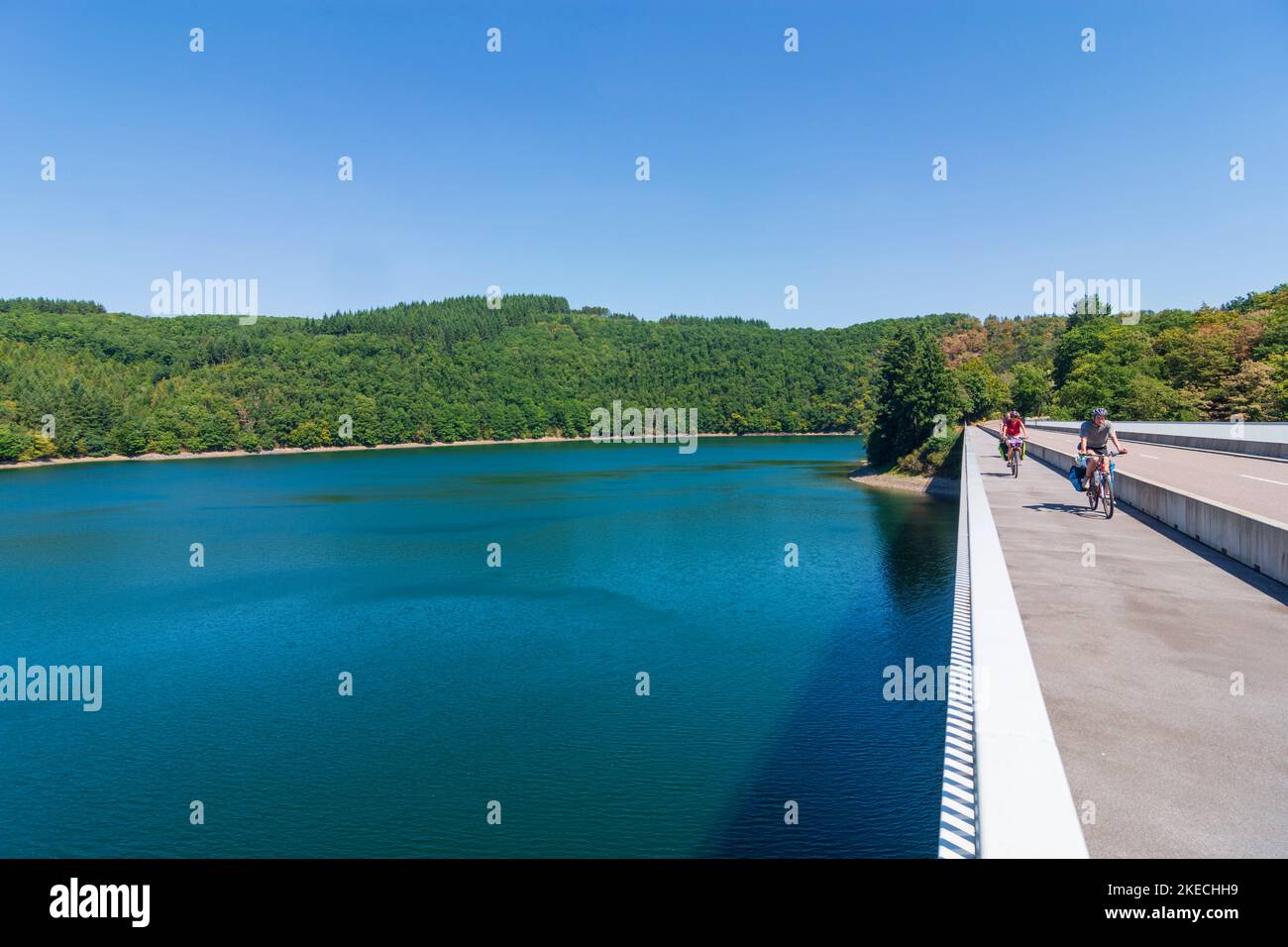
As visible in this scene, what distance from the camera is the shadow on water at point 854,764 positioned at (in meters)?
15.7

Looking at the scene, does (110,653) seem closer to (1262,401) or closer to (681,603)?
(681,603)

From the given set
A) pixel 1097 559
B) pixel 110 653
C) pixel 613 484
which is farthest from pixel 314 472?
pixel 1097 559

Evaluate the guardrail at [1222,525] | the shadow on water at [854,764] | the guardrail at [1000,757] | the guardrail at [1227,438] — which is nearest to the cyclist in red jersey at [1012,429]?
the shadow on water at [854,764]

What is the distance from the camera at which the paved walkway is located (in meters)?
5.13

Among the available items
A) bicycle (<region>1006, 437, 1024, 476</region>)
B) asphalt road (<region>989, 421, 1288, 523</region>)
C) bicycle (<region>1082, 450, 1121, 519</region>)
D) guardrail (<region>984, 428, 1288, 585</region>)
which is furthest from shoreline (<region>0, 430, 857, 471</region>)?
guardrail (<region>984, 428, 1288, 585</region>)

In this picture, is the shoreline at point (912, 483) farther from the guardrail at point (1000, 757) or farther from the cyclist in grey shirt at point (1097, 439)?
the guardrail at point (1000, 757)

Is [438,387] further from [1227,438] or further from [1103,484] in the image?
[1103,484]

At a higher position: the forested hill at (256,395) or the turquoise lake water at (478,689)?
the forested hill at (256,395)

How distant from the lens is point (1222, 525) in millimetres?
13859

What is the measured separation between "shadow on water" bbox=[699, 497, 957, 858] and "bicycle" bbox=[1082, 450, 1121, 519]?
6.84 m

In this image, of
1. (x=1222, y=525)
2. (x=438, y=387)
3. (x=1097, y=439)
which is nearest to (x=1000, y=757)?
(x=1222, y=525)

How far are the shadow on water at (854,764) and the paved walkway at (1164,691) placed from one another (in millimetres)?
6074

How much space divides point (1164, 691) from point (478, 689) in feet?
66.8

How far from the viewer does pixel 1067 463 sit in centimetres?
3369
